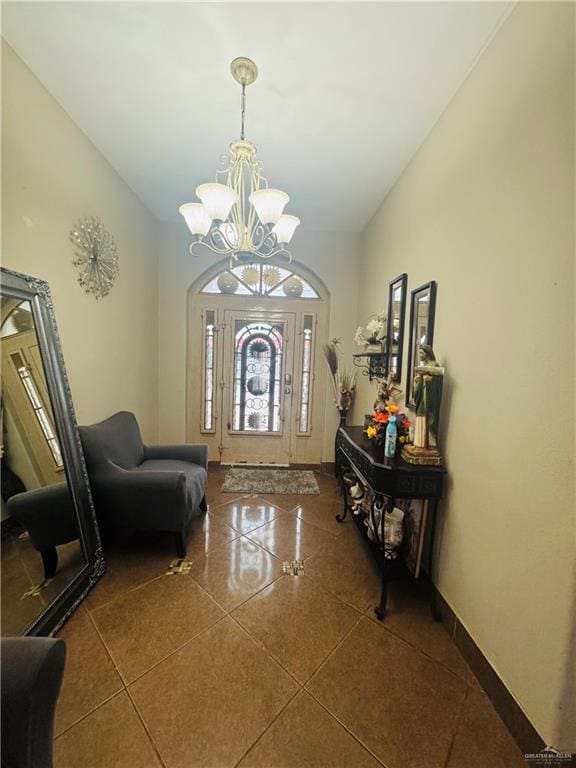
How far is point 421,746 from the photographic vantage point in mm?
1051

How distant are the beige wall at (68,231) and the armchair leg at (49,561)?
868mm

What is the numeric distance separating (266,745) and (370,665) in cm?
55

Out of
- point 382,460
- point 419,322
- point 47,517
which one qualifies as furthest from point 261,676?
point 419,322

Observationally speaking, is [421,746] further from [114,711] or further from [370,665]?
[114,711]

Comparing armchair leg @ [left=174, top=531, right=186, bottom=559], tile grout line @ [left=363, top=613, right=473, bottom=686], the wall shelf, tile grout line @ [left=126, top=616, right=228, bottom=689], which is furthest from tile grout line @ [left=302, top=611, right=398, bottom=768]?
the wall shelf

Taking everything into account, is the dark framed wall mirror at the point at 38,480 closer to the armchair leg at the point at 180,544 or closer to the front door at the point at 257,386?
the armchair leg at the point at 180,544

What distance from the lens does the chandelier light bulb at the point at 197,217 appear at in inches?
65.3

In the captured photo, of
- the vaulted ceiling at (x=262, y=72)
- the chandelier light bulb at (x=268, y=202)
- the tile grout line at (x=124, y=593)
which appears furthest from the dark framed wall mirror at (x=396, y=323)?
the tile grout line at (x=124, y=593)

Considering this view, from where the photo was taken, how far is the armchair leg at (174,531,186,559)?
1.98m

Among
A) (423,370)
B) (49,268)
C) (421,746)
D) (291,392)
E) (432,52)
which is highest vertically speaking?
(432,52)

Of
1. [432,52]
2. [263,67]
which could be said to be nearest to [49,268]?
[263,67]

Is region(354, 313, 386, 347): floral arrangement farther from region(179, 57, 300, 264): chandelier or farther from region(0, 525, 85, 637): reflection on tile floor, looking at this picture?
region(0, 525, 85, 637): reflection on tile floor

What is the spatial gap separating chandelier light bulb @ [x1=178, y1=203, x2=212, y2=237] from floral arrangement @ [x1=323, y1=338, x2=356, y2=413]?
2.01 m

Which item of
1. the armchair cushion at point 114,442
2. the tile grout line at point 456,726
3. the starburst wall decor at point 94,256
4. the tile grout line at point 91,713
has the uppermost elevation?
the starburst wall decor at point 94,256
